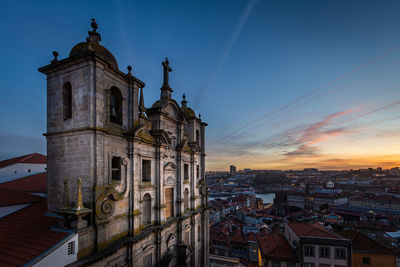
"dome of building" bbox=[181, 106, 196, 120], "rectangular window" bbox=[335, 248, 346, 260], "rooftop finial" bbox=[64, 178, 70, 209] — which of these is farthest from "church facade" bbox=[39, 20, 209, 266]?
"rectangular window" bbox=[335, 248, 346, 260]

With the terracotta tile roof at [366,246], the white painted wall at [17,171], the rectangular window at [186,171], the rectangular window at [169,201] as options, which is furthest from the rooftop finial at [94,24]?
the terracotta tile roof at [366,246]

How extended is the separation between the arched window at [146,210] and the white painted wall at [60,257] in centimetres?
615

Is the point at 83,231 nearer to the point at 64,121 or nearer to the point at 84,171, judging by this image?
the point at 84,171

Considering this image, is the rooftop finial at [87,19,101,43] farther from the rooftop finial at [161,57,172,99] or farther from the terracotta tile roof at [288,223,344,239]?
the terracotta tile roof at [288,223,344,239]

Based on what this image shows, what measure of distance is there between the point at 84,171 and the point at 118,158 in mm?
2342

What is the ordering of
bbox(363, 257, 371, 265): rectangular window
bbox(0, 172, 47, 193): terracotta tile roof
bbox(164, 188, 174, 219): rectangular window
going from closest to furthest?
bbox(0, 172, 47, 193): terracotta tile roof, bbox(164, 188, 174, 219): rectangular window, bbox(363, 257, 371, 265): rectangular window

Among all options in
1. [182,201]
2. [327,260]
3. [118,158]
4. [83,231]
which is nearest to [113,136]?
[118,158]

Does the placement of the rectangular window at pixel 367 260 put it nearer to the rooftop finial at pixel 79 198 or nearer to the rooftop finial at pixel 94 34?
the rooftop finial at pixel 79 198

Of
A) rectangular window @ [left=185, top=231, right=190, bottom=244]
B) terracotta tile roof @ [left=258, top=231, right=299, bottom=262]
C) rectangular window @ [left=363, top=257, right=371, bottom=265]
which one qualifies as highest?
rectangular window @ [left=185, top=231, right=190, bottom=244]

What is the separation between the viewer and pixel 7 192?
1305 cm

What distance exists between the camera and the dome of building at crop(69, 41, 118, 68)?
424 inches

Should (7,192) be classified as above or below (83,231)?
above

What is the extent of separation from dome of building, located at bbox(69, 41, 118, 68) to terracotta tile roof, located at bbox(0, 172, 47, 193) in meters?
11.4

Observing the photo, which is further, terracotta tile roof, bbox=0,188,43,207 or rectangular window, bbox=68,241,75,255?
terracotta tile roof, bbox=0,188,43,207
